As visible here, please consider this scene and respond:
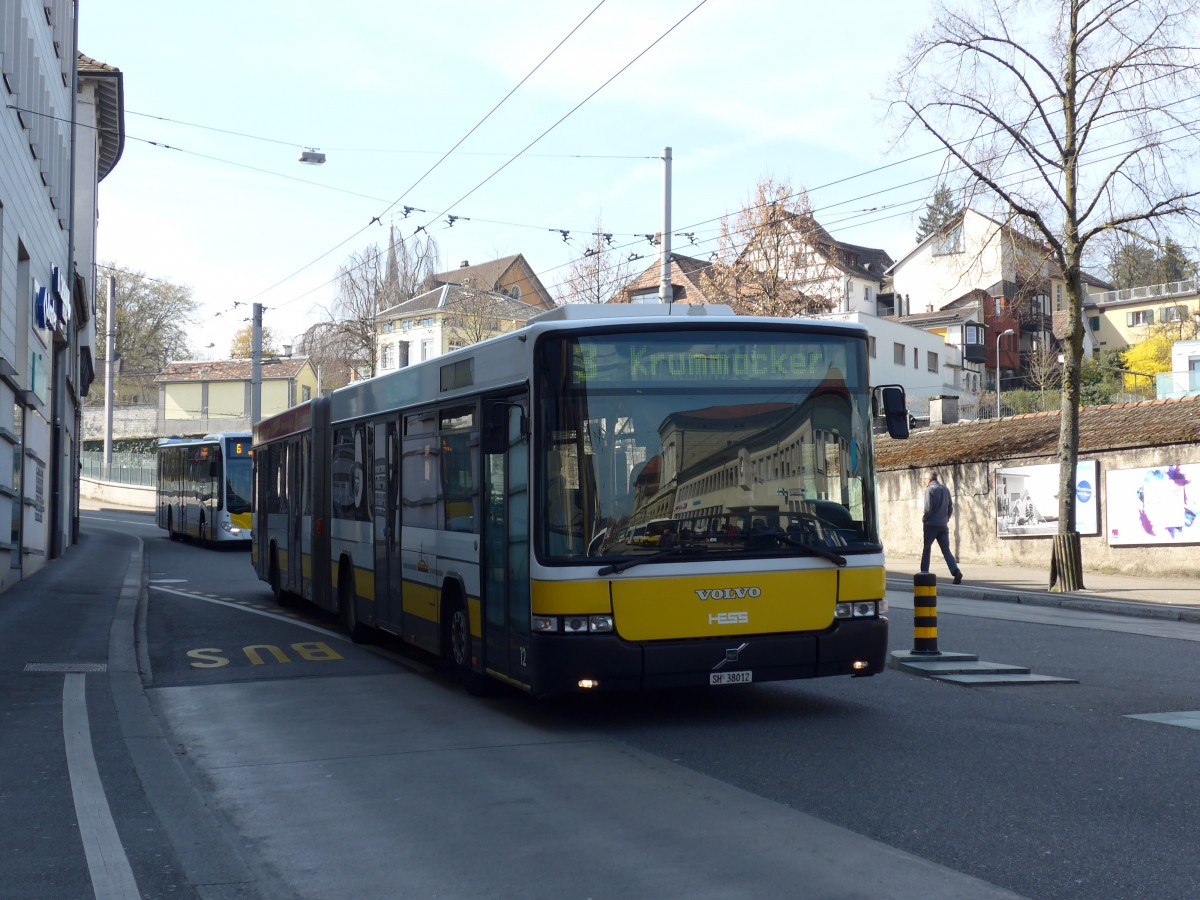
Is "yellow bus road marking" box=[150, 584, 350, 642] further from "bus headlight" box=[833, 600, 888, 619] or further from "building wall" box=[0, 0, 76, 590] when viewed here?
"bus headlight" box=[833, 600, 888, 619]

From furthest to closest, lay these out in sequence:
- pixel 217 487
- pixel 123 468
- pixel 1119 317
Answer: pixel 1119 317
pixel 123 468
pixel 217 487

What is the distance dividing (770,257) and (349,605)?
119ft

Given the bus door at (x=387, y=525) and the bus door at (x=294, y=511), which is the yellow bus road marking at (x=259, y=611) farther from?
the bus door at (x=387, y=525)

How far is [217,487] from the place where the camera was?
37344 mm

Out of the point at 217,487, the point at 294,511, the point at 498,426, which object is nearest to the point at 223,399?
the point at 217,487

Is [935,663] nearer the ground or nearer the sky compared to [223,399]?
nearer the ground

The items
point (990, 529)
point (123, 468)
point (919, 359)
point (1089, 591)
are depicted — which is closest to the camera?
point (1089, 591)

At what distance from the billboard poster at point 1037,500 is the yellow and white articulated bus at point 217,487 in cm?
1945

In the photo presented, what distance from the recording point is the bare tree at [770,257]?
1909 inches

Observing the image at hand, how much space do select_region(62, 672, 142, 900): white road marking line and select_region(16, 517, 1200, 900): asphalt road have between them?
0.12m

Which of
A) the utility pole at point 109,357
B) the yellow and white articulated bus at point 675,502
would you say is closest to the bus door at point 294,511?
the yellow and white articulated bus at point 675,502

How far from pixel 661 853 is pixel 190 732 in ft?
15.7

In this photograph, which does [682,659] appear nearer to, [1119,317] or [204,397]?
[204,397]

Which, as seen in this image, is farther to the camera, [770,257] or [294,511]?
[770,257]
